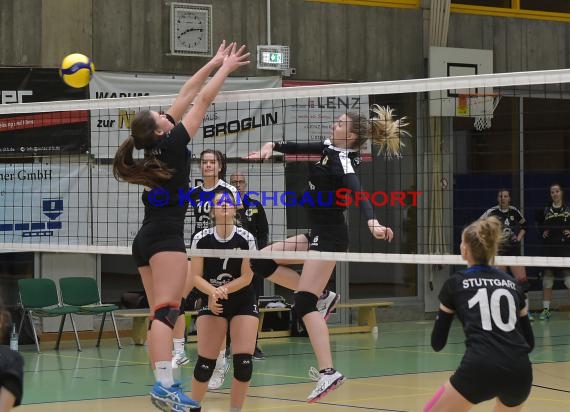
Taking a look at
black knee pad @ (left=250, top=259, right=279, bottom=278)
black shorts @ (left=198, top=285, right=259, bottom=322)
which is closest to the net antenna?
black knee pad @ (left=250, top=259, right=279, bottom=278)

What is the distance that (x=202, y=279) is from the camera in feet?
31.4

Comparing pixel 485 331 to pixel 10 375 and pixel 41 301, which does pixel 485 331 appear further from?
pixel 41 301

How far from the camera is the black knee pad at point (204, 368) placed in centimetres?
884

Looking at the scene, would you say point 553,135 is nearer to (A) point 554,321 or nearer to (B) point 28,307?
(A) point 554,321

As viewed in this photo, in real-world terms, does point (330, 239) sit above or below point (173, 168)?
below

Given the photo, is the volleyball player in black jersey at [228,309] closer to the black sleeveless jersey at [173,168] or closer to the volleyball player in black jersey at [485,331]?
the black sleeveless jersey at [173,168]

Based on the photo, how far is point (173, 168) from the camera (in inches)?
304

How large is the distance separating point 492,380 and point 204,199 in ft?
14.5

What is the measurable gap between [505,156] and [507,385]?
1366 centimetres

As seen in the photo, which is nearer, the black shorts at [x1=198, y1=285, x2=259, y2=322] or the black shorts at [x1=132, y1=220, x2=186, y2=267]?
the black shorts at [x1=132, y1=220, x2=186, y2=267]

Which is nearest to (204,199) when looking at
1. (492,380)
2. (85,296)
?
(492,380)

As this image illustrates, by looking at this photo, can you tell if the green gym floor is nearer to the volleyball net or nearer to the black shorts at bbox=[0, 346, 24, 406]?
the volleyball net

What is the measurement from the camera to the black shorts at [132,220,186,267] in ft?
25.2

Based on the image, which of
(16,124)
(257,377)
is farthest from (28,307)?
(257,377)
